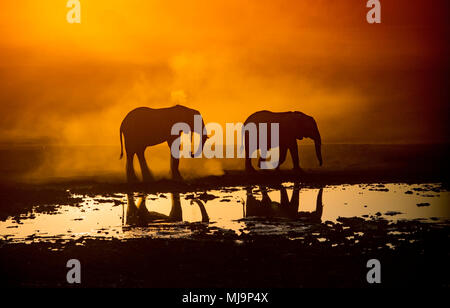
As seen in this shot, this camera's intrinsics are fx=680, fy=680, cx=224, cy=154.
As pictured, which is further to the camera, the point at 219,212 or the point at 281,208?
the point at 281,208

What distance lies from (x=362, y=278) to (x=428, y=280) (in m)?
1.32

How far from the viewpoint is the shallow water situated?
18625 mm

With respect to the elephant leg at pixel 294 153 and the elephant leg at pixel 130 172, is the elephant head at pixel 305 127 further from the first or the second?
the elephant leg at pixel 130 172

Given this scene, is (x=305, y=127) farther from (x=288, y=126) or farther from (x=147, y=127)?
(x=147, y=127)

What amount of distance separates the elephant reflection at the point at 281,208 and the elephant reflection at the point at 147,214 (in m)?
1.71

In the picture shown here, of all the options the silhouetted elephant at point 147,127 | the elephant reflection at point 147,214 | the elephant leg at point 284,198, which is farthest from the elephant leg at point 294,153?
the elephant reflection at point 147,214

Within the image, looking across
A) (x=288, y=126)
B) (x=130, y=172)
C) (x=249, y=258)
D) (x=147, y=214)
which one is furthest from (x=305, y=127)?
(x=249, y=258)

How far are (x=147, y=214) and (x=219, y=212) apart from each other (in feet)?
7.61

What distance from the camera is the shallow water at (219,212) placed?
Answer: 18.6 m

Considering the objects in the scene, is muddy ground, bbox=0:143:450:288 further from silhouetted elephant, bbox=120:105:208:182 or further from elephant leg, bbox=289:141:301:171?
elephant leg, bbox=289:141:301:171

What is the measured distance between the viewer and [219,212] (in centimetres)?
2203
